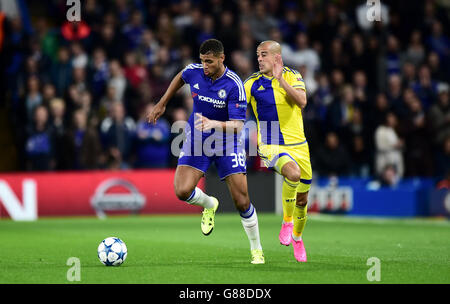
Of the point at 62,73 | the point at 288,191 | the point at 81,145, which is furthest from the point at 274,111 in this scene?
the point at 62,73

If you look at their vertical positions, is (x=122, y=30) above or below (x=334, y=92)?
above

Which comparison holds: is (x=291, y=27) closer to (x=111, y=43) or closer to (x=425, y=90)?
(x=425, y=90)

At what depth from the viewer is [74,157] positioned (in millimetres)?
19438

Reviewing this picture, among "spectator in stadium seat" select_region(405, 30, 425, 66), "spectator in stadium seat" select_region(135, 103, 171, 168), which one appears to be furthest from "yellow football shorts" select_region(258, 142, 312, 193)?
"spectator in stadium seat" select_region(405, 30, 425, 66)

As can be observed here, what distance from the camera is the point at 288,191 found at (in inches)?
411

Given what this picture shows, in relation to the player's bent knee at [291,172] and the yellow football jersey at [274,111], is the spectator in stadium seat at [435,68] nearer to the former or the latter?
the yellow football jersey at [274,111]

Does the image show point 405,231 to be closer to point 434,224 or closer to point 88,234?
point 434,224

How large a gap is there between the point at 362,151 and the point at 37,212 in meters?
7.48

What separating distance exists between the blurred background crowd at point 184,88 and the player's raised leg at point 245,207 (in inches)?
354

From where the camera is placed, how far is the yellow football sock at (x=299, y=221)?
411 inches

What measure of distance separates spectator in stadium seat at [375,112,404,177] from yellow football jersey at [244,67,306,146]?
902cm

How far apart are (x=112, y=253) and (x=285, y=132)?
277 cm

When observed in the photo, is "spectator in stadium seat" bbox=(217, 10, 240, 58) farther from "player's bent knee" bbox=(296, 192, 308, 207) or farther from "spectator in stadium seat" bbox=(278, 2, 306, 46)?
"player's bent knee" bbox=(296, 192, 308, 207)
